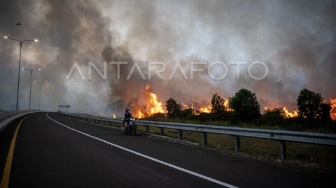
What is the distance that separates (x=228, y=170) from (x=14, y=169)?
18.3 feet

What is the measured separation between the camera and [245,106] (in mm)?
109438

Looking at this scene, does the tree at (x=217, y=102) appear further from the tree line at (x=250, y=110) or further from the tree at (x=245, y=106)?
the tree at (x=245, y=106)

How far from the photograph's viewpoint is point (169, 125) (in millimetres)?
16906

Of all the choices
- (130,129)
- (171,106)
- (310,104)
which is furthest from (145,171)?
(171,106)

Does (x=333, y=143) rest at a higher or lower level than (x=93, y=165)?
higher

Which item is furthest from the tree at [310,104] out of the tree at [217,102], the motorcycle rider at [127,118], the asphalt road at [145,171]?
the asphalt road at [145,171]

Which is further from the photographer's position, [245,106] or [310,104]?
[310,104]

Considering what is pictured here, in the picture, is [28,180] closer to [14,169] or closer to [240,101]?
[14,169]

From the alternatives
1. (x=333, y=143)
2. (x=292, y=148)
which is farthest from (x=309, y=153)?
(x=333, y=143)

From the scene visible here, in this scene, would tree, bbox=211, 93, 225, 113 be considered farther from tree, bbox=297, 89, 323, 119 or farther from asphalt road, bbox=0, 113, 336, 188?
asphalt road, bbox=0, 113, 336, 188

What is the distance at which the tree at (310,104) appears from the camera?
417 feet

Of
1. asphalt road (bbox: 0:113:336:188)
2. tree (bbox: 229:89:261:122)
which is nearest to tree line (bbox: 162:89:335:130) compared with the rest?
tree (bbox: 229:89:261:122)

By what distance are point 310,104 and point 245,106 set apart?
125ft

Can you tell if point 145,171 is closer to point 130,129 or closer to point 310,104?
point 130,129
